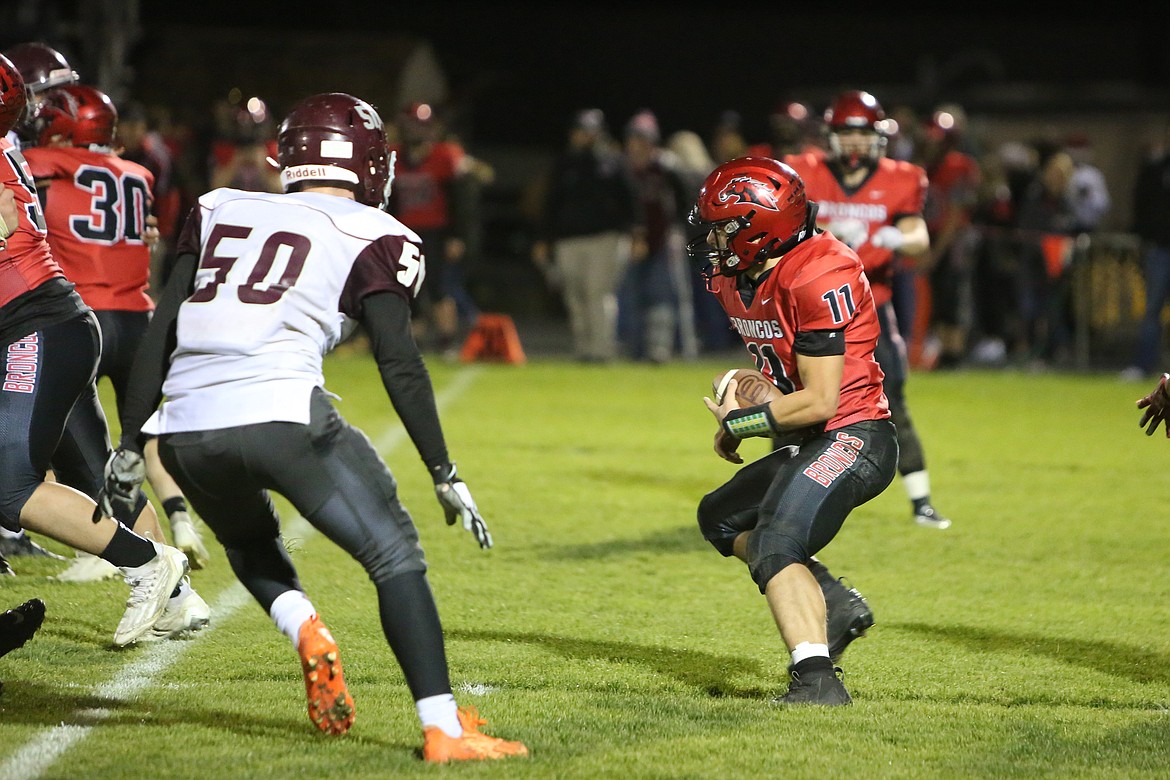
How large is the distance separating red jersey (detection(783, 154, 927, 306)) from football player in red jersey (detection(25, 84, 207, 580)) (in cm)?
330

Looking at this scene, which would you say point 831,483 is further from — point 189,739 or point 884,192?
point 884,192

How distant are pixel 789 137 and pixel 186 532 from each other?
8361mm

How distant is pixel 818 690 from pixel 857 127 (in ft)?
12.4

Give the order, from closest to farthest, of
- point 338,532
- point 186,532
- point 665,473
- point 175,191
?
1. point 338,532
2. point 186,532
3. point 665,473
4. point 175,191

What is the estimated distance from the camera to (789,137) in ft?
44.1

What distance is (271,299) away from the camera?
3801mm

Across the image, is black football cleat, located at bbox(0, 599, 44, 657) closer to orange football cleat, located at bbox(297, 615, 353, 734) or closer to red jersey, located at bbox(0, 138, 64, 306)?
red jersey, located at bbox(0, 138, 64, 306)

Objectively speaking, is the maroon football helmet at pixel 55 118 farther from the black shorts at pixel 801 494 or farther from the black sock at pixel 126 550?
the black shorts at pixel 801 494

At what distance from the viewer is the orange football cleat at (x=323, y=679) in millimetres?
3941

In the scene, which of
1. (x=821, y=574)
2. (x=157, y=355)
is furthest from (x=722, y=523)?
(x=157, y=355)

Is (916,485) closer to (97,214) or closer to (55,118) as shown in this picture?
(97,214)

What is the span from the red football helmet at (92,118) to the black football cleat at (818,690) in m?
3.47

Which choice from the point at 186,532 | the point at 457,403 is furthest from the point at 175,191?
the point at 186,532

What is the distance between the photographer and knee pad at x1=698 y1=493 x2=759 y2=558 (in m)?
4.91
